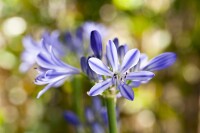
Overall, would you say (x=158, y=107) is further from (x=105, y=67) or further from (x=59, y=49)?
(x=105, y=67)

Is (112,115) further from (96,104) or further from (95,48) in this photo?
(96,104)

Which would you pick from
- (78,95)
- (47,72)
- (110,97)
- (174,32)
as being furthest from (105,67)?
(174,32)

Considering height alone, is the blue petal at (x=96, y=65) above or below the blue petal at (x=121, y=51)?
below

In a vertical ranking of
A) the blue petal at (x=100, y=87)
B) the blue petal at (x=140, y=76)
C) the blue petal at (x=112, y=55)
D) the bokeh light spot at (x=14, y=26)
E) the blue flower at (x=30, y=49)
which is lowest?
the blue petal at (x=100, y=87)

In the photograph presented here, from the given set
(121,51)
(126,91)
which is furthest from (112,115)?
(121,51)

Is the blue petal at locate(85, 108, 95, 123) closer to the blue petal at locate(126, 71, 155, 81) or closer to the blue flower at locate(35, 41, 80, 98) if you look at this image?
the blue flower at locate(35, 41, 80, 98)

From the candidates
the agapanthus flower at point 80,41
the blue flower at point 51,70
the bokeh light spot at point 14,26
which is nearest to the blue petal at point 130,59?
the blue flower at point 51,70

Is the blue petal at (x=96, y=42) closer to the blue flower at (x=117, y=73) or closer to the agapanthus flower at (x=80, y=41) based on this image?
the blue flower at (x=117, y=73)
